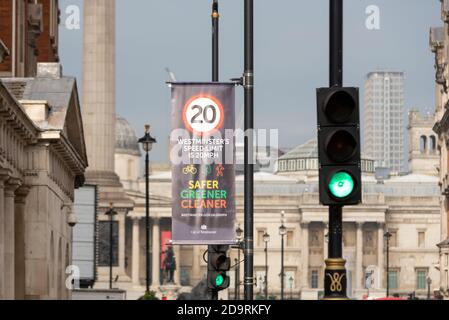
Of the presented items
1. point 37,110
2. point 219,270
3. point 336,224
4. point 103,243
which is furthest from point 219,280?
point 103,243

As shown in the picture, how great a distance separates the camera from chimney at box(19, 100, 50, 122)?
2312 inches

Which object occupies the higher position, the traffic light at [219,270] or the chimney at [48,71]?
the chimney at [48,71]

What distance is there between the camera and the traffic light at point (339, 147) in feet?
69.5

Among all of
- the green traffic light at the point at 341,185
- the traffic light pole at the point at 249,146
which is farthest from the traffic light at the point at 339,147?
the traffic light pole at the point at 249,146

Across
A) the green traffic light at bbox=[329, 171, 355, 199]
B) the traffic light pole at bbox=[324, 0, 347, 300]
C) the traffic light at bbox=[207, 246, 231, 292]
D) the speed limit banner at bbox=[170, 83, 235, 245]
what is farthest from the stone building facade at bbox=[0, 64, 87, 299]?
the green traffic light at bbox=[329, 171, 355, 199]

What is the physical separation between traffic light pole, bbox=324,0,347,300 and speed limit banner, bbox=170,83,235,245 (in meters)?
9.71

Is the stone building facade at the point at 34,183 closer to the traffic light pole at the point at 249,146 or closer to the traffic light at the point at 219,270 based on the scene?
the traffic light at the point at 219,270

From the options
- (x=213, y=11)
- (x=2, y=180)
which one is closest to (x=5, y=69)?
(x=2, y=180)

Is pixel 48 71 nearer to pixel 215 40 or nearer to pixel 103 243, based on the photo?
pixel 215 40

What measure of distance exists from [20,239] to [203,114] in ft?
89.7

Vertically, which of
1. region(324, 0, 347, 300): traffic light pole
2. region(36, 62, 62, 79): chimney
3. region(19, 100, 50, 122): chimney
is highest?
region(36, 62, 62, 79): chimney

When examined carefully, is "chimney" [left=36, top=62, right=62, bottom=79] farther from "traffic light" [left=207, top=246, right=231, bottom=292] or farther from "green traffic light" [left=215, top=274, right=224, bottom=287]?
"green traffic light" [left=215, top=274, right=224, bottom=287]

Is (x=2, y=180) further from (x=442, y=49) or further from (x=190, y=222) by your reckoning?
(x=442, y=49)

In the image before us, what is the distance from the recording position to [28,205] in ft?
196
